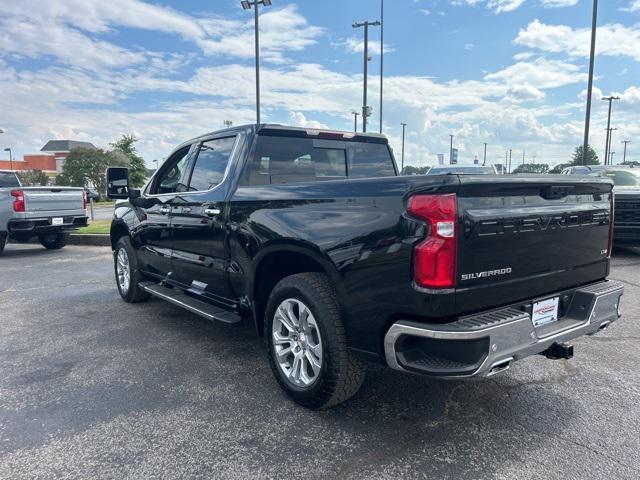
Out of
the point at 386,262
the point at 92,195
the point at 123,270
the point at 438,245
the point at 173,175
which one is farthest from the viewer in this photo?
the point at 92,195

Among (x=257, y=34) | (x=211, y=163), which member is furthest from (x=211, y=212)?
(x=257, y=34)

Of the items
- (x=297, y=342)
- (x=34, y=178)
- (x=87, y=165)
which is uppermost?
(x=87, y=165)

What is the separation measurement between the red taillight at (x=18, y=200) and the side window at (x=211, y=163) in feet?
24.1

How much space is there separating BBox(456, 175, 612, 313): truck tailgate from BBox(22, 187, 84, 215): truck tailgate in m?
10.3

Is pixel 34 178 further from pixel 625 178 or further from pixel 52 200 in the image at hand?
pixel 625 178

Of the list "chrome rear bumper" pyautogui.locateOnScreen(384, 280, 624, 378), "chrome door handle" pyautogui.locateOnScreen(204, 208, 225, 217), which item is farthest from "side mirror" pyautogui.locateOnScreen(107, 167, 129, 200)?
"chrome rear bumper" pyautogui.locateOnScreen(384, 280, 624, 378)

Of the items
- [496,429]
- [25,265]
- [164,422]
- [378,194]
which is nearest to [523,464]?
[496,429]

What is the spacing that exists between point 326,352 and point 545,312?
4.39 feet

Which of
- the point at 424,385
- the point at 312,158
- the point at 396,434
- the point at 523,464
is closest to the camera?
the point at 523,464

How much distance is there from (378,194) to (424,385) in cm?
167

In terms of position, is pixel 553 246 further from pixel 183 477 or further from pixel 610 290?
pixel 183 477

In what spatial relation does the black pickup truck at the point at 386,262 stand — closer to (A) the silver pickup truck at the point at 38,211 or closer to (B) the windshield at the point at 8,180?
(A) the silver pickup truck at the point at 38,211

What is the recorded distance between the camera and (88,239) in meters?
12.6

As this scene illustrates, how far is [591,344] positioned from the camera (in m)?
4.50
